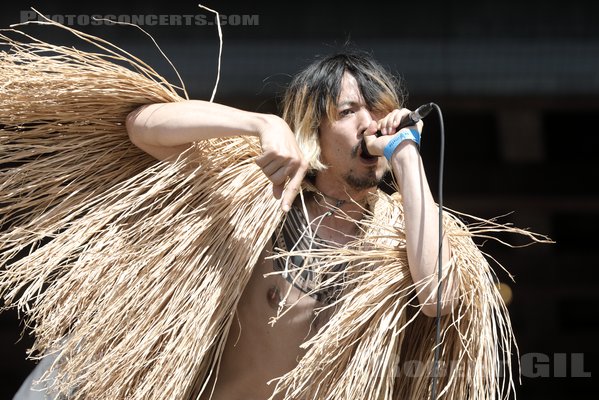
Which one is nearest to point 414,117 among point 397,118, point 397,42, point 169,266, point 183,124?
point 397,118

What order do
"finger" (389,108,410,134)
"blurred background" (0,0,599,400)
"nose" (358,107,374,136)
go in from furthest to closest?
1. "blurred background" (0,0,599,400)
2. "nose" (358,107,374,136)
3. "finger" (389,108,410,134)

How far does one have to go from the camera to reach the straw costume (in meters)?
1.88

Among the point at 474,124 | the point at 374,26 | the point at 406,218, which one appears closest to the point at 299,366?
the point at 406,218

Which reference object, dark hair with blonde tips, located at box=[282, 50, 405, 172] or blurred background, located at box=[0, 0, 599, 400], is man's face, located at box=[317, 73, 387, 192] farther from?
blurred background, located at box=[0, 0, 599, 400]

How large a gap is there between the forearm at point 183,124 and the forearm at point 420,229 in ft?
0.83

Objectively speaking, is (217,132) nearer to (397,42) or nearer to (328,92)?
(328,92)

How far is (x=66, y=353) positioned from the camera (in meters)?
1.99

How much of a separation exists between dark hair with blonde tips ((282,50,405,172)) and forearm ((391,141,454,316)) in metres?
0.20

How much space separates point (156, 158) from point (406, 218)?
1.75ft

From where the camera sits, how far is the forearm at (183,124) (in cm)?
188

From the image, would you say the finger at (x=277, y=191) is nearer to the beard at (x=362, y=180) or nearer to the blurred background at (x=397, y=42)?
the beard at (x=362, y=180)

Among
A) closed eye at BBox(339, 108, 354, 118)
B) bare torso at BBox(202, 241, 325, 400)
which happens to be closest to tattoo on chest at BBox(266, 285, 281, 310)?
bare torso at BBox(202, 241, 325, 400)

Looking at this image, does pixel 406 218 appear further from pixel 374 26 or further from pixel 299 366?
pixel 374 26

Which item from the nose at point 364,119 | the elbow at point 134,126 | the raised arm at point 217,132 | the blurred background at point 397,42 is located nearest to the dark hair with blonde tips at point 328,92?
the nose at point 364,119
